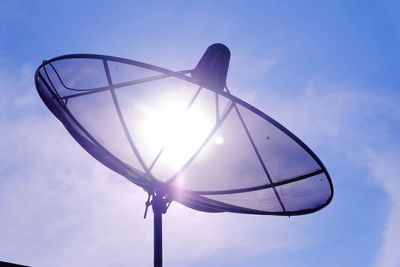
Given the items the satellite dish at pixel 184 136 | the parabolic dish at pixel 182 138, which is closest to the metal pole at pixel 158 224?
the satellite dish at pixel 184 136

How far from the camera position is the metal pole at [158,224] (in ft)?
21.9

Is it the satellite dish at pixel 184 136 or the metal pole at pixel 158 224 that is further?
the satellite dish at pixel 184 136

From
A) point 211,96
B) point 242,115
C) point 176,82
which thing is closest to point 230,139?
point 242,115

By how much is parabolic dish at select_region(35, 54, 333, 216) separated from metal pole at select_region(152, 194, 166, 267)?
34 cm

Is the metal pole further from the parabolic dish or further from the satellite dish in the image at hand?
the parabolic dish

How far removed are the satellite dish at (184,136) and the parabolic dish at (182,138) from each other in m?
0.02

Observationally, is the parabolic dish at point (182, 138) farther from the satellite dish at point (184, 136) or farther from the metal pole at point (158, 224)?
the metal pole at point (158, 224)

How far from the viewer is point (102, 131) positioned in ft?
28.1

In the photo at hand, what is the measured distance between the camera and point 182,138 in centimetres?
912

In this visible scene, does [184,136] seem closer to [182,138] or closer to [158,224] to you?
[182,138]

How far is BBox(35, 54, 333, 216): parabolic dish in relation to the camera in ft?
25.4

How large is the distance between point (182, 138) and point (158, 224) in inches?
96.9

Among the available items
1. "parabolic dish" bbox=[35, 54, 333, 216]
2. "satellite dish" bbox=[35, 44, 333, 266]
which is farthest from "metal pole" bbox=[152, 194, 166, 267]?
"parabolic dish" bbox=[35, 54, 333, 216]

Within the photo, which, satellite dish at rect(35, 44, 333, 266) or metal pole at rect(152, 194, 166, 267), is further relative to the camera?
satellite dish at rect(35, 44, 333, 266)
